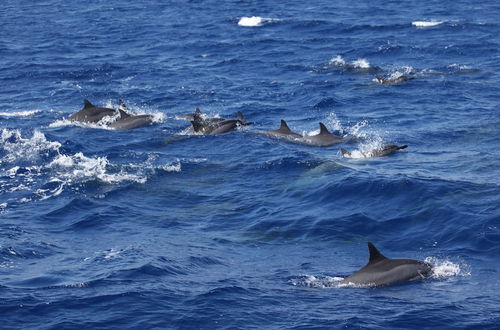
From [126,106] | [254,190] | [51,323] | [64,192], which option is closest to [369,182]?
[254,190]

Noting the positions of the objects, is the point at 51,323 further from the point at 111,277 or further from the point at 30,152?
the point at 30,152

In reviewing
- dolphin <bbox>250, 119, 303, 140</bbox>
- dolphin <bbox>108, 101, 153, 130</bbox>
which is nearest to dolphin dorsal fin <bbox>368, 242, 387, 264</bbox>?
dolphin <bbox>250, 119, 303, 140</bbox>

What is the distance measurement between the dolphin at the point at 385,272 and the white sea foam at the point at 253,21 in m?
45.8

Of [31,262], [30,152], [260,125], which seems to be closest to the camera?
[31,262]

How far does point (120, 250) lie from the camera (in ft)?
85.5

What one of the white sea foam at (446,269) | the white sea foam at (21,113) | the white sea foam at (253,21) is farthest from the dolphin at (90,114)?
the white sea foam at (253,21)

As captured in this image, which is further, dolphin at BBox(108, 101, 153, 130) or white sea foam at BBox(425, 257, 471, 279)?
dolphin at BBox(108, 101, 153, 130)

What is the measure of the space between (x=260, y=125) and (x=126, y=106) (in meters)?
7.87

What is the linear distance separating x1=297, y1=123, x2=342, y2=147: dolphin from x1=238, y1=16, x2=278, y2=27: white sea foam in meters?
31.7

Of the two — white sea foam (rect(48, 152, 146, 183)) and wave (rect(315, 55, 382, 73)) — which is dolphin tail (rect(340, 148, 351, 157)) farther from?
wave (rect(315, 55, 382, 73))

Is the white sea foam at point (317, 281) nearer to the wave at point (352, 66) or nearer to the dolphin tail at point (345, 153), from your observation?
the dolphin tail at point (345, 153)

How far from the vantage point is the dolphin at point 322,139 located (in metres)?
36.2

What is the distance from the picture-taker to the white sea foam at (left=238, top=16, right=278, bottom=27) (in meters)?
67.6

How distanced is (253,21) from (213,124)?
30575 mm
